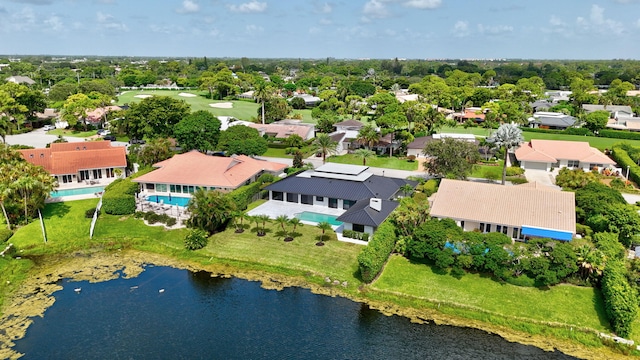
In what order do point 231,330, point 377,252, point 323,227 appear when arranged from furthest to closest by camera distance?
1. point 323,227
2. point 377,252
3. point 231,330

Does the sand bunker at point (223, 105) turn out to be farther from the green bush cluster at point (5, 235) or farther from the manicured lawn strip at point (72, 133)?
the green bush cluster at point (5, 235)

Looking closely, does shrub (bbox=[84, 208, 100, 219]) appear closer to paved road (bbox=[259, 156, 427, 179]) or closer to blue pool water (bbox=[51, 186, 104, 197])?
blue pool water (bbox=[51, 186, 104, 197])

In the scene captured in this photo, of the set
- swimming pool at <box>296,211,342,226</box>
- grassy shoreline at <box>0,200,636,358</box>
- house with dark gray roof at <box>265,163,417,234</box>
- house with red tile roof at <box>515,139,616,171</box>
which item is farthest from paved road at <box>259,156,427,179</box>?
grassy shoreline at <box>0,200,636,358</box>

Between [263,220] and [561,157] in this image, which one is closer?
[263,220]

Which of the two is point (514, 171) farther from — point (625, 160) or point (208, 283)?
point (208, 283)

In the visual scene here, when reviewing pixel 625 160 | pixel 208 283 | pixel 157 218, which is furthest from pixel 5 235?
→ pixel 625 160

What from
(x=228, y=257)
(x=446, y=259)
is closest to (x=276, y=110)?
(x=228, y=257)

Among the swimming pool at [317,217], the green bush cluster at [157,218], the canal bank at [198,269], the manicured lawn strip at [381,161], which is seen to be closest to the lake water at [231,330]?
the canal bank at [198,269]
